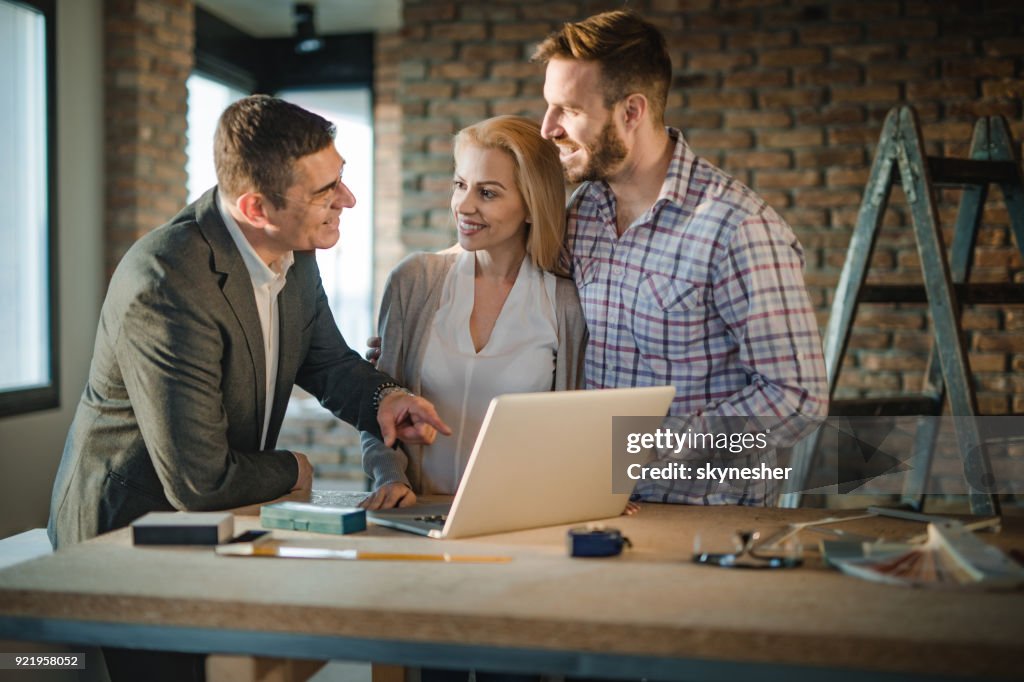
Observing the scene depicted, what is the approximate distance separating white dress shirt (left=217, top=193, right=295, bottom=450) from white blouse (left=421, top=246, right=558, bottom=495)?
341 millimetres

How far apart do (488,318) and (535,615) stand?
1129mm

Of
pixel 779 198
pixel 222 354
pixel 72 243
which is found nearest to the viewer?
pixel 222 354

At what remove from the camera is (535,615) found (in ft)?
3.78

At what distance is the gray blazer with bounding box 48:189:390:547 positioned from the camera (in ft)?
5.66

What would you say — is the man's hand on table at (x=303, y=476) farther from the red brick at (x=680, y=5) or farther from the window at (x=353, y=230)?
the window at (x=353, y=230)

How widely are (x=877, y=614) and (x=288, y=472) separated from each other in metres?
1.09

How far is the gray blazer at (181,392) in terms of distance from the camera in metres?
1.73

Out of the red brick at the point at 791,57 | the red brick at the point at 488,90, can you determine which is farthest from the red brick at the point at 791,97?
the red brick at the point at 488,90

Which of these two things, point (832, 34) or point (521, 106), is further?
point (521, 106)

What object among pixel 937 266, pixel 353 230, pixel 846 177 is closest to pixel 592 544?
pixel 937 266

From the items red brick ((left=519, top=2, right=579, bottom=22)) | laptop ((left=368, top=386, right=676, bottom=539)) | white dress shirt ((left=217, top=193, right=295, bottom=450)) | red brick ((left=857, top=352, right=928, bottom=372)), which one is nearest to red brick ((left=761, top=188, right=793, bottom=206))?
red brick ((left=857, top=352, right=928, bottom=372))

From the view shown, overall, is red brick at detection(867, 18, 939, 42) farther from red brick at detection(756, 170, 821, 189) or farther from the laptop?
the laptop

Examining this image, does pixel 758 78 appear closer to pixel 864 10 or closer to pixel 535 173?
pixel 864 10

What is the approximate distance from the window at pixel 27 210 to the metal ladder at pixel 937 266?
3.22m
